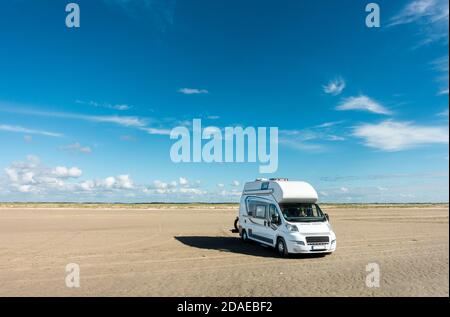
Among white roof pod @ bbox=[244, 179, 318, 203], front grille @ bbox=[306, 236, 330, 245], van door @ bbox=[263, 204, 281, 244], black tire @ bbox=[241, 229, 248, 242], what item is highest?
white roof pod @ bbox=[244, 179, 318, 203]

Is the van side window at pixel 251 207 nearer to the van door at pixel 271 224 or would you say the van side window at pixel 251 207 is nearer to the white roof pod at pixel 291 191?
the white roof pod at pixel 291 191

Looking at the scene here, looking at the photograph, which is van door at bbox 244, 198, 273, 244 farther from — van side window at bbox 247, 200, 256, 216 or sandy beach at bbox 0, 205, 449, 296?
sandy beach at bbox 0, 205, 449, 296

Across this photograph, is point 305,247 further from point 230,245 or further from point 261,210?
point 230,245

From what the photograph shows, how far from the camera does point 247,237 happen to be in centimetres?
2106

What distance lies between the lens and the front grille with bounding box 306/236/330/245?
16.0 meters

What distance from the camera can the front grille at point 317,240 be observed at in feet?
52.5

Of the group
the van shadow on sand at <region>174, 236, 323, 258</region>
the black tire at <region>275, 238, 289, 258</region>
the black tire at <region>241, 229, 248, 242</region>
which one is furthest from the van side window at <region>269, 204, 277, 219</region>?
the black tire at <region>241, 229, 248, 242</region>

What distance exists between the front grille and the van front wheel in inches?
41.6

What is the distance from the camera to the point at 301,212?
17.3 m

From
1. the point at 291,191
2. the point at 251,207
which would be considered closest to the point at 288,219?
the point at 291,191

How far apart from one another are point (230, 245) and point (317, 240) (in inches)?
238

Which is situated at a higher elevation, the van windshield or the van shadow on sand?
the van windshield
